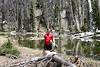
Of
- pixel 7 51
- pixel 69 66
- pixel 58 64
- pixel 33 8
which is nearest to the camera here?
pixel 69 66

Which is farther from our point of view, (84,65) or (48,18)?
(48,18)

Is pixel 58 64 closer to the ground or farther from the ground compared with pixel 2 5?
closer to the ground

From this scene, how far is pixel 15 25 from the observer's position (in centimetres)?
8825

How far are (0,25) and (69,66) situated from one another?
80150 millimetres

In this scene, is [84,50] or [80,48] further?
[80,48]

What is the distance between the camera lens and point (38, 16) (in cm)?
9150

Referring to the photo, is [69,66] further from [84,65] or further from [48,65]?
[84,65]

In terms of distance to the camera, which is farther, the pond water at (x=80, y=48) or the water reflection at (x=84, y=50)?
the pond water at (x=80, y=48)

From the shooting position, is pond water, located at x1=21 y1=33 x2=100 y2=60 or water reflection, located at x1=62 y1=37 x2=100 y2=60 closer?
water reflection, located at x1=62 y1=37 x2=100 y2=60

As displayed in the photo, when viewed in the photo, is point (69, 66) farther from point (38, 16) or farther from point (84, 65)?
point (38, 16)

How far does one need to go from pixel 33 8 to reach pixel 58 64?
71.7m

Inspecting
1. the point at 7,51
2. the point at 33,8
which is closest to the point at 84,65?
the point at 7,51

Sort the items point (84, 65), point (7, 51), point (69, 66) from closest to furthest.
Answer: point (69, 66) → point (84, 65) → point (7, 51)

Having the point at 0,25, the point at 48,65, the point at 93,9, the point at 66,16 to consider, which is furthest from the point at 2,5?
the point at 48,65
